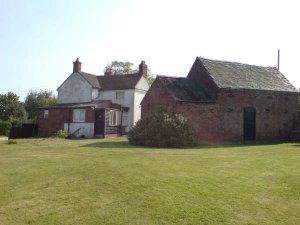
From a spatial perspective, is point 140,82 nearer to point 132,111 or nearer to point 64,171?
point 132,111

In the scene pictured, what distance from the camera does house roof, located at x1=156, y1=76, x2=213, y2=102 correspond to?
28.5 metres

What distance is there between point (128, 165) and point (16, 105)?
169ft

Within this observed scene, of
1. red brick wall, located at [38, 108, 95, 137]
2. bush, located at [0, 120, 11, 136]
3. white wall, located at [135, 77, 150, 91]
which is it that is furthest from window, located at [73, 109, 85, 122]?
bush, located at [0, 120, 11, 136]

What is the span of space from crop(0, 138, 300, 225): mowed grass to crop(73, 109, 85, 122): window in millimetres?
24653

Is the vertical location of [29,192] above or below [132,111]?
below

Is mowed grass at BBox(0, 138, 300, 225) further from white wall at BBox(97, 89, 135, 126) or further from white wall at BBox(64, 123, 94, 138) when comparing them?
white wall at BBox(97, 89, 135, 126)

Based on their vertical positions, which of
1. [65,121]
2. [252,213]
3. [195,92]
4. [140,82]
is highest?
[140,82]

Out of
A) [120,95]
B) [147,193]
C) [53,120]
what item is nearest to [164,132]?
[147,193]

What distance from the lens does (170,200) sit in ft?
29.5

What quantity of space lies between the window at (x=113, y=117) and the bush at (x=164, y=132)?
13566mm

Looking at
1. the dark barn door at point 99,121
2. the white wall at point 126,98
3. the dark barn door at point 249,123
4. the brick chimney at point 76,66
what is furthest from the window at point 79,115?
the dark barn door at point 249,123

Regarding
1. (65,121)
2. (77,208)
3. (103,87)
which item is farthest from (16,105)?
(77,208)

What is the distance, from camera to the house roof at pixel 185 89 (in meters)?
28.5

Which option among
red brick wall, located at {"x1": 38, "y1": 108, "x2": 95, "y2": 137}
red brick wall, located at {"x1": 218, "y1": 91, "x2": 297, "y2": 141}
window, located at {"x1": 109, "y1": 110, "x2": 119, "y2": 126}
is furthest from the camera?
window, located at {"x1": 109, "y1": 110, "x2": 119, "y2": 126}
